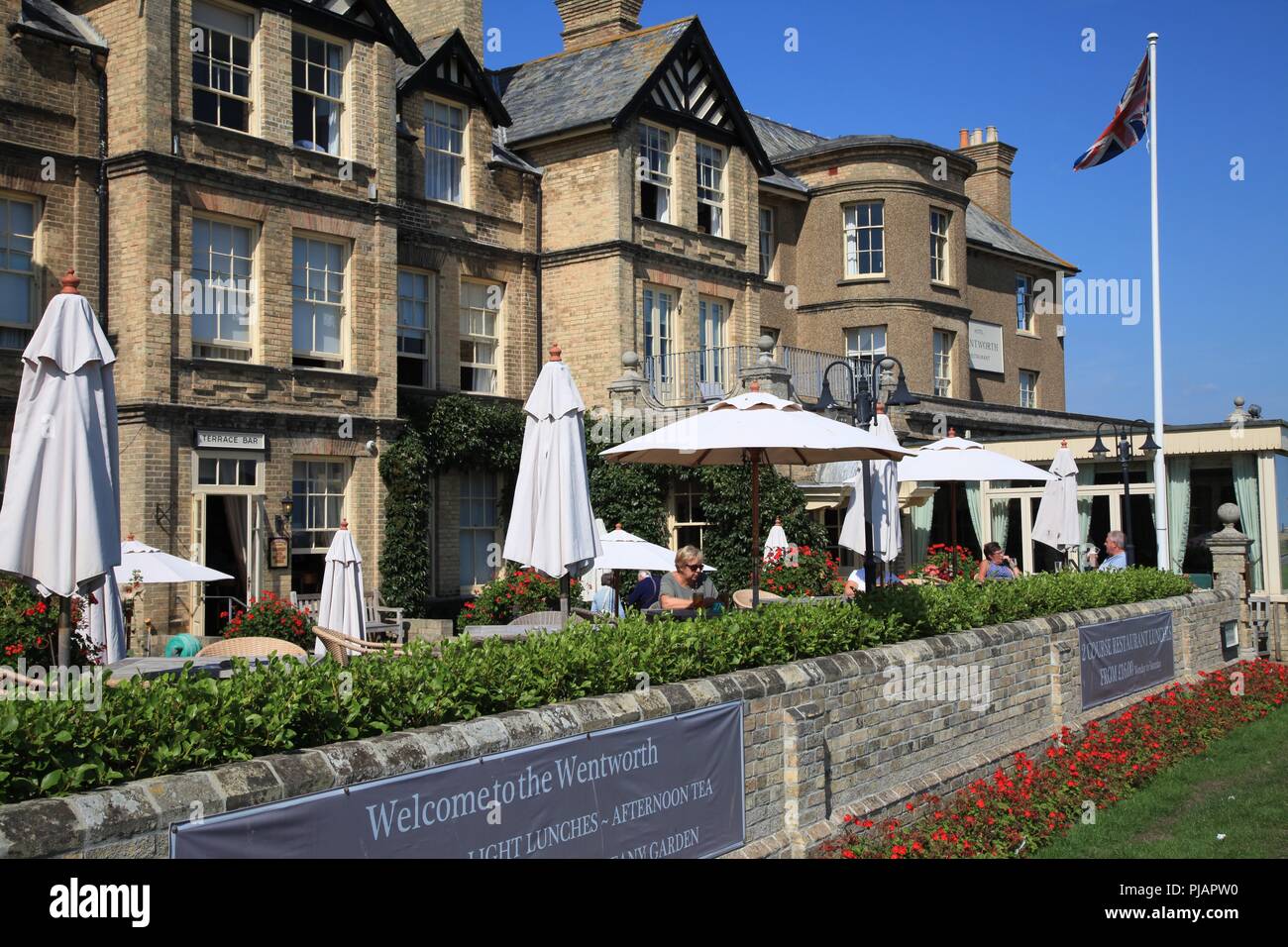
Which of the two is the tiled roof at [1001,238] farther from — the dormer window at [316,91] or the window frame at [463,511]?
the dormer window at [316,91]

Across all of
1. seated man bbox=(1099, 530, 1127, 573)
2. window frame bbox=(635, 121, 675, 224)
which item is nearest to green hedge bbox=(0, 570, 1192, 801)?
seated man bbox=(1099, 530, 1127, 573)

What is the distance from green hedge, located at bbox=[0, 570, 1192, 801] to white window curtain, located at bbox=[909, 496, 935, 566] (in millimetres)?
19147

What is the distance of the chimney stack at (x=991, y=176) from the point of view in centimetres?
4334

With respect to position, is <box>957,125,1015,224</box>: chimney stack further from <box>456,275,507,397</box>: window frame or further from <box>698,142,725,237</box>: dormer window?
<box>456,275,507,397</box>: window frame

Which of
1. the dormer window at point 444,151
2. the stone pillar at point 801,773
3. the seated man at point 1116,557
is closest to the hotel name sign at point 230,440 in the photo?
the dormer window at point 444,151

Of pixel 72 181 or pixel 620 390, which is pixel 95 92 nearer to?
pixel 72 181

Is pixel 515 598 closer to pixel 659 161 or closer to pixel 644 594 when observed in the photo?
pixel 644 594

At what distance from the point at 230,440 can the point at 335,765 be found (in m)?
14.3

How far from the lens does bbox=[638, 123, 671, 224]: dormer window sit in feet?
88.6

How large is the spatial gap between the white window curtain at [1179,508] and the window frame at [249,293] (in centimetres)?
1914

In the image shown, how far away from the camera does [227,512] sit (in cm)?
1988

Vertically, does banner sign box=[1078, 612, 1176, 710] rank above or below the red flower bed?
above

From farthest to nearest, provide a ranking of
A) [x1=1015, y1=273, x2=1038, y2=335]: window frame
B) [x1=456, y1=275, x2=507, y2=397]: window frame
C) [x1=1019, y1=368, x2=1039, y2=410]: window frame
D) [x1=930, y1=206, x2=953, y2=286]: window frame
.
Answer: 1. [x1=1019, y1=368, x2=1039, y2=410]: window frame
2. [x1=1015, y1=273, x2=1038, y2=335]: window frame
3. [x1=930, y1=206, x2=953, y2=286]: window frame
4. [x1=456, y1=275, x2=507, y2=397]: window frame
